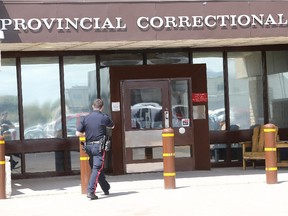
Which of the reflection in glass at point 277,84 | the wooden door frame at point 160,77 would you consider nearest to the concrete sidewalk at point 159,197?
the wooden door frame at point 160,77

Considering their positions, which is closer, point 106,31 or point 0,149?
point 0,149

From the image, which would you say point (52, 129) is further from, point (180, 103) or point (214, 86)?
point (214, 86)

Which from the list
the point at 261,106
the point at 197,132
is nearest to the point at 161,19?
the point at 197,132

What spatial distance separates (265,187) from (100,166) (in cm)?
328

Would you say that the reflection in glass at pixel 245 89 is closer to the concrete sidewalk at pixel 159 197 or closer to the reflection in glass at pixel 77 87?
the concrete sidewalk at pixel 159 197

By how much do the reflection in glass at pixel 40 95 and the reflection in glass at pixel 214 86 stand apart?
357 cm

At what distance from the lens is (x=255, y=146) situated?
17.8 metres

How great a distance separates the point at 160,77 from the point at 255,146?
2.87 meters

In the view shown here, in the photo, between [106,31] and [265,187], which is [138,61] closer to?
[106,31]

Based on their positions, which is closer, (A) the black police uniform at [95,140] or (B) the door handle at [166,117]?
(A) the black police uniform at [95,140]


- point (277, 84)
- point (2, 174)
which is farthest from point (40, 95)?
point (277, 84)

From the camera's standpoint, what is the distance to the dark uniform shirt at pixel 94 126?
512 inches

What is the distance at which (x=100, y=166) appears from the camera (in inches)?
508

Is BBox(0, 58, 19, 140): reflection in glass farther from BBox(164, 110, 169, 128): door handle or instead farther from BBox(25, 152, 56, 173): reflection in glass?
BBox(164, 110, 169, 128): door handle
